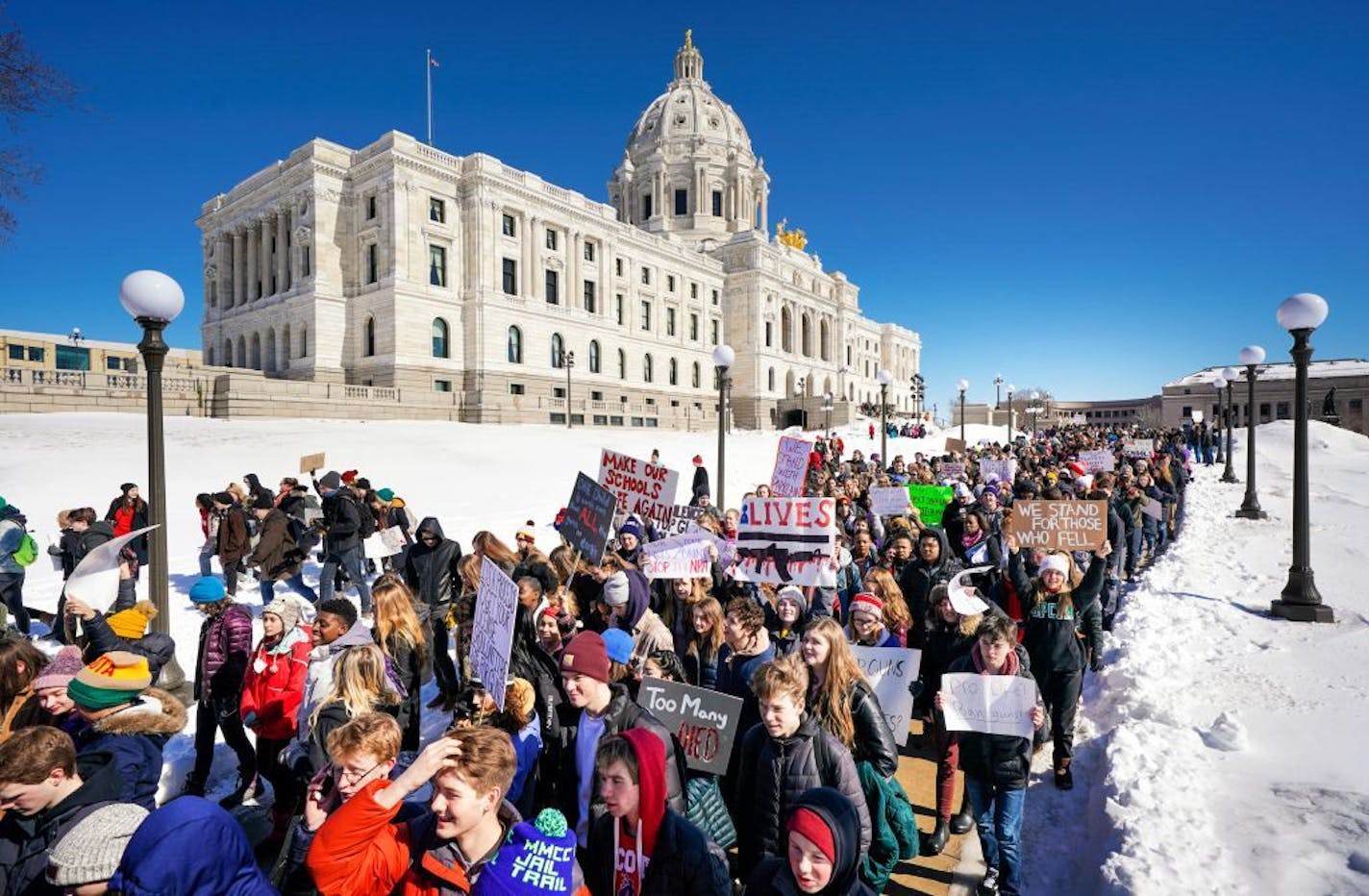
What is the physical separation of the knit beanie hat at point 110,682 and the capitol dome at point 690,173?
78.2 m

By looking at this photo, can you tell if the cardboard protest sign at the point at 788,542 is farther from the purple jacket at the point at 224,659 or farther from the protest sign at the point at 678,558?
the purple jacket at the point at 224,659

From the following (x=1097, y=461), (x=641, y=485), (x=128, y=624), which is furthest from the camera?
(x=1097, y=461)

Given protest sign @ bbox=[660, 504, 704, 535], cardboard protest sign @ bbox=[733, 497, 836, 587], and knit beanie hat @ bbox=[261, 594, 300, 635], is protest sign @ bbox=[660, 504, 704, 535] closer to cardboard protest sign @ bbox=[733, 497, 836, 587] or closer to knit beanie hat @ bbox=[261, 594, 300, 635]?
cardboard protest sign @ bbox=[733, 497, 836, 587]

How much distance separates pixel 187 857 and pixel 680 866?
1.69 meters

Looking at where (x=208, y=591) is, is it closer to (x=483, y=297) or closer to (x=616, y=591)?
(x=616, y=591)

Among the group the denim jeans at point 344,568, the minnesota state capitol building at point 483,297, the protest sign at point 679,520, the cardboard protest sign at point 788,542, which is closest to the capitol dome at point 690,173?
the minnesota state capitol building at point 483,297

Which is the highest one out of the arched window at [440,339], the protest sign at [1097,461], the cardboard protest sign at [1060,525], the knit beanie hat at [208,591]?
the arched window at [440,339]

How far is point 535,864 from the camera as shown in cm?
234

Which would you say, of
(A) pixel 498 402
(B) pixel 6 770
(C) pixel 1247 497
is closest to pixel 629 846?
(B) pixel 6 770

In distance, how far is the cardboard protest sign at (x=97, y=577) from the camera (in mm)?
5281

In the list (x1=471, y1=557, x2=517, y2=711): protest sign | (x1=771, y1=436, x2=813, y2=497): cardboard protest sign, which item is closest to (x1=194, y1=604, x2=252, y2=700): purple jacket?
(x1=471, y1=557, x2=517, y2=711): protest sign

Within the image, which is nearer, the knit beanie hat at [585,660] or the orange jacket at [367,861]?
the orange jacket at [367,861]

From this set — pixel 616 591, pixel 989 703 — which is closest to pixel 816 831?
pixel 989 703

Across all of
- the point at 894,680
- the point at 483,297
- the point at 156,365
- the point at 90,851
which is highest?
the point at 483,297
